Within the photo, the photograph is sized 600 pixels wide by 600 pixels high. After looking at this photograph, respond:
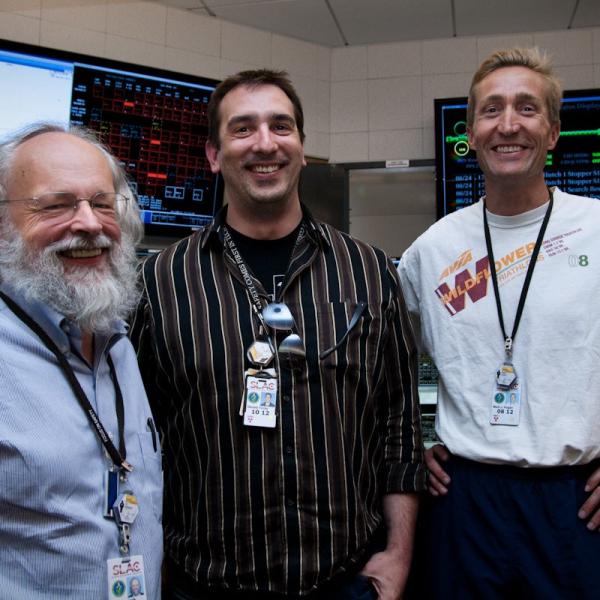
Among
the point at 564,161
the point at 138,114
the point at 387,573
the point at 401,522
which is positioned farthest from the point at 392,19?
the point at 387,573

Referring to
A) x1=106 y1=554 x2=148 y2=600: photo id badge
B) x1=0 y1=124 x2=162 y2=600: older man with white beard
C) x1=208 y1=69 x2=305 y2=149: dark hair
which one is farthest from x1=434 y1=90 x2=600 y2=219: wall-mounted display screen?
x1=106 y1=554 x2=148 y2=600: photo id badge

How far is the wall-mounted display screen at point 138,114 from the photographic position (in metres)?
2.99

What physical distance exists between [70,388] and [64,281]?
236mm

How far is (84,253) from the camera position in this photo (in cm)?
139

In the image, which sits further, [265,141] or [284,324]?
[265,141]

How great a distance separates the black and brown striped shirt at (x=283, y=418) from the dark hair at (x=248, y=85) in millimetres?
288

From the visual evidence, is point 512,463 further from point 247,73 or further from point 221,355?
point 247,73

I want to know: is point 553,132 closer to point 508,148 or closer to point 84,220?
point 508,148

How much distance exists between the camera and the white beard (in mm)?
1304

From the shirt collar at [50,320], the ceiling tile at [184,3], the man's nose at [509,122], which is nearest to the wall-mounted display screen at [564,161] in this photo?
the ceiling tile at [184,3]

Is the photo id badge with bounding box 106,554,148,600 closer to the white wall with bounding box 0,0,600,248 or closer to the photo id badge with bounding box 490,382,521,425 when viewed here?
the photo id badge with bounding box 490,382,521,425

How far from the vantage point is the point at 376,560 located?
1.45 metres

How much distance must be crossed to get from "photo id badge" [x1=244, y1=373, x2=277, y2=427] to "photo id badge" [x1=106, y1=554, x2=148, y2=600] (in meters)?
0.35

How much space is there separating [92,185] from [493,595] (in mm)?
1252
